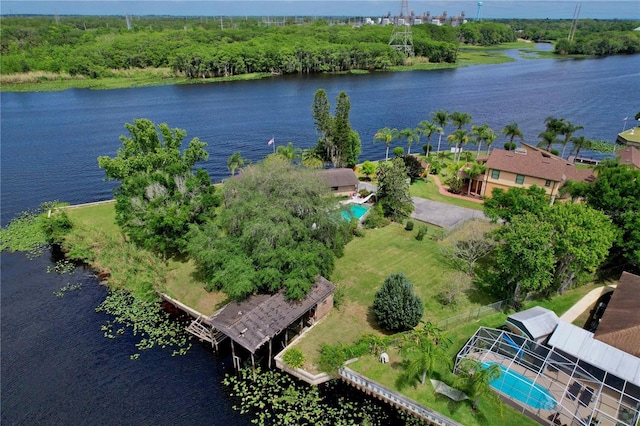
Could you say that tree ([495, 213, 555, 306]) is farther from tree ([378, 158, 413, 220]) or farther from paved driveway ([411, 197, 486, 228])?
tree ([378, 158, 413, 220])

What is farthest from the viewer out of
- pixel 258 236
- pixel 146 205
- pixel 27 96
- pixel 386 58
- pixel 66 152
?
pixel 386 58

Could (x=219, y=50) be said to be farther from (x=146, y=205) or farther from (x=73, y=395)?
(x=73, y=395)

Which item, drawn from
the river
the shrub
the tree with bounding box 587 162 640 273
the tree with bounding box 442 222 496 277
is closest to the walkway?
the tree with bounding box 587 162 640 273

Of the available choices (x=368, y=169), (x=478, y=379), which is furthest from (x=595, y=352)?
(x=368, y=169)

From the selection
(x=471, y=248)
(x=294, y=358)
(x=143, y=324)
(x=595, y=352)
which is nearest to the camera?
(x=595, y=352)

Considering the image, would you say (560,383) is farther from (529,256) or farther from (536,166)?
(536,166)

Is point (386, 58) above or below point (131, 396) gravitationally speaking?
above

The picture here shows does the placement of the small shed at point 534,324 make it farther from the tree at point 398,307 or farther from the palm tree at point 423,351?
the tree at point 398,307

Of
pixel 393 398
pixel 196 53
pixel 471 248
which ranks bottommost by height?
pixel 393 398

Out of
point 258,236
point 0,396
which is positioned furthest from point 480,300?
point 0,396
